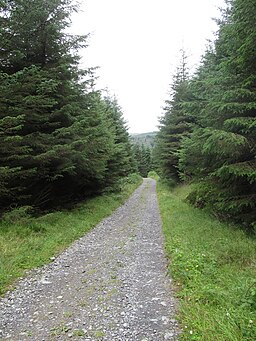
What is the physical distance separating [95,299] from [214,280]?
2471 mm

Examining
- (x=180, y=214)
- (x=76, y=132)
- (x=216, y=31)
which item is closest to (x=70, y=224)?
(x=76, y=132)

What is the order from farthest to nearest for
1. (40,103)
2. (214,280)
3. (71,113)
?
1. (71,113)
2. (40,103)
3. (214,280)

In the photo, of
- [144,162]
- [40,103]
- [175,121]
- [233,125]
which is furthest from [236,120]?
[144,162]

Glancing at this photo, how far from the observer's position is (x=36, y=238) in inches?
358

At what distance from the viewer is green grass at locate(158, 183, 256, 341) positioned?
3904mm

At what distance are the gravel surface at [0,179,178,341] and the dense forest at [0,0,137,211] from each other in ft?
14.2

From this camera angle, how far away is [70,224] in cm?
1158

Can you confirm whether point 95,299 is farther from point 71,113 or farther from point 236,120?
point 71,113

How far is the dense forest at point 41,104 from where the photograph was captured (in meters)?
10.3

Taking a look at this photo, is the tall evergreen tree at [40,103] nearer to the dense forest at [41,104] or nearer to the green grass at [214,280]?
the dense forest at [41,104]

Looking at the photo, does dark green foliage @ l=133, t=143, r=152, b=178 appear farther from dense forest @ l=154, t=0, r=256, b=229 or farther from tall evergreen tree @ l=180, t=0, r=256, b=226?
tall evergreen tree @ l=180, t=0, r=256, b=226

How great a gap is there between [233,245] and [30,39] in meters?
11.5

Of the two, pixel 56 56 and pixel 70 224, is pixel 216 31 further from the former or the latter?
pixel 70 224

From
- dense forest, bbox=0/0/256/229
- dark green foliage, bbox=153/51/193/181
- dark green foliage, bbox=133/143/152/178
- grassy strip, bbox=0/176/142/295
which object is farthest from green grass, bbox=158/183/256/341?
dark green foliage, bbox=133/143/152/178
